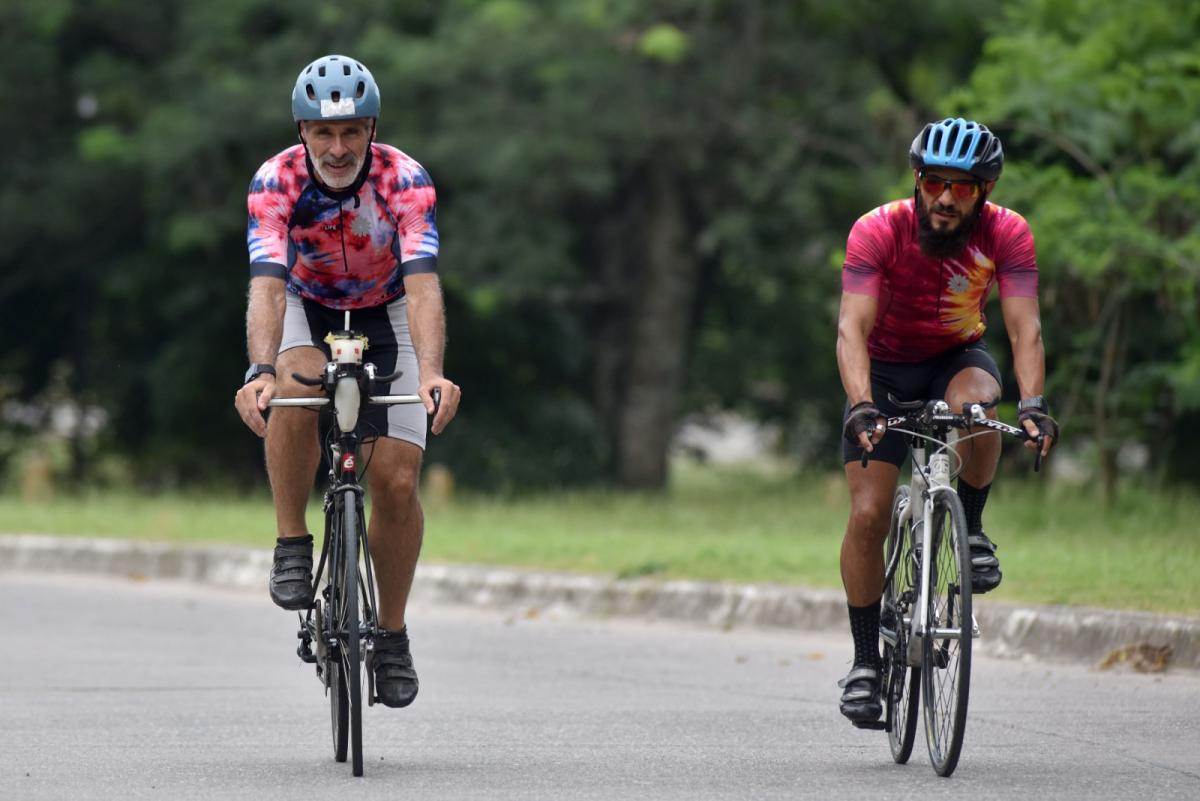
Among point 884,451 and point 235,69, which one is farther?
point 235,69

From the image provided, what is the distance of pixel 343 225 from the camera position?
6.91 m

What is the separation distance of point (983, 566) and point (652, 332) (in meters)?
16.6

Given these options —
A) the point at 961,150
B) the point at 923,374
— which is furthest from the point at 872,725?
the point at 961,150

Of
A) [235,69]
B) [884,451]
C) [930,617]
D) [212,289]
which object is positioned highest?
[235,69]

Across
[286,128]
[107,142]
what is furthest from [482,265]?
[107,142]

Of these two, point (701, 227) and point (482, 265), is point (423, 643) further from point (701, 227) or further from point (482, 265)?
point (701, 227)

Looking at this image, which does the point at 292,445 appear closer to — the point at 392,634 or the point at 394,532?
the point at 394,532

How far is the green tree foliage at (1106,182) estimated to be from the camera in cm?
1489

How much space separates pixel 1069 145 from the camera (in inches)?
617

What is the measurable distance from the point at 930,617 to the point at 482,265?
14.6 meters

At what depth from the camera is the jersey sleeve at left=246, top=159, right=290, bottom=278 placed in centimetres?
677

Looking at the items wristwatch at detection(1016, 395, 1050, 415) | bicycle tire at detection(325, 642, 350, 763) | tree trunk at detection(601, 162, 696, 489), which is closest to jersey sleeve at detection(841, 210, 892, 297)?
wristwatch at detection(1016, 395, 1050, 415)

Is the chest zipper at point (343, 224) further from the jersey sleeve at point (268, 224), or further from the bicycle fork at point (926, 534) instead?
the bicycle fork at point (926, 534)

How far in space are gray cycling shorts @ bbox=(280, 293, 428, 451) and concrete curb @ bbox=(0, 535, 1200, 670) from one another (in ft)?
12.5
